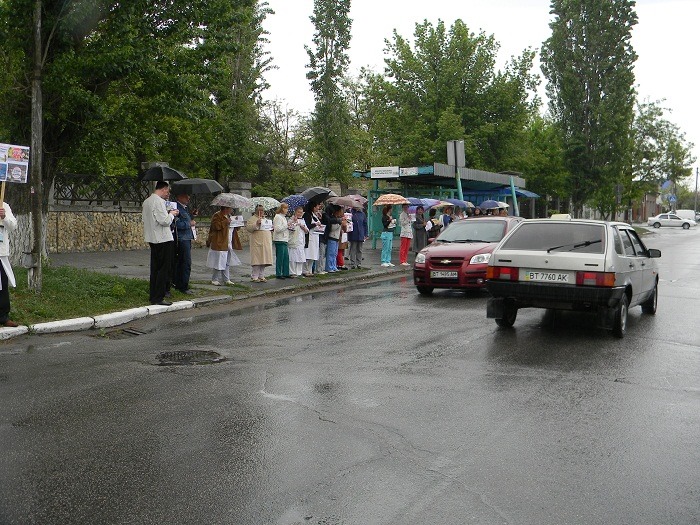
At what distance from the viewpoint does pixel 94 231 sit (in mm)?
21547

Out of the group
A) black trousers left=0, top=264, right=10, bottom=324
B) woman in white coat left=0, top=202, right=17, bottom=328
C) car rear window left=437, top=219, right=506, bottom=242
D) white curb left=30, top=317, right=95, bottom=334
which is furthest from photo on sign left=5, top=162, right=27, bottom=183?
car rear window left=437, top=219, right=506, bottom=242

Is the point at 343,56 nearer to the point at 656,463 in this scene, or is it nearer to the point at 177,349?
the point at 177,349

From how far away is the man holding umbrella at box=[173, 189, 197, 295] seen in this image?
529 inches

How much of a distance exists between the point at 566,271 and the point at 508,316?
4.02 ft

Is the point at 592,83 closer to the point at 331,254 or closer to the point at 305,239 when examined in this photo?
the point at 331,254

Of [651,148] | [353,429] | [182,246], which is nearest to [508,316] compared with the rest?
[353,429]

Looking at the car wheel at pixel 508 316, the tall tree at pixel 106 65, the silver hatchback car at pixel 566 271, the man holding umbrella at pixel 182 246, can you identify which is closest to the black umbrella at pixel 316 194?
the tall tree at pixel 106 65

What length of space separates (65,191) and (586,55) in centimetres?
4025

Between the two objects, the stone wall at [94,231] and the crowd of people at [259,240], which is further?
the stone wall at [94,231]

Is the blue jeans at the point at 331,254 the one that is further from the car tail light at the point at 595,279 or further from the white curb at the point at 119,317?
the car tail light at the point at 595,279

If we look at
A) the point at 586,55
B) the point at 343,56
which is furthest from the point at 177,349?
the point at 586,55

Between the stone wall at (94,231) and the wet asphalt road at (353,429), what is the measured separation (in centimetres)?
1141

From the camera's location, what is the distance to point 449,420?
5.91 meters

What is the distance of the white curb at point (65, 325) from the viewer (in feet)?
32.3
